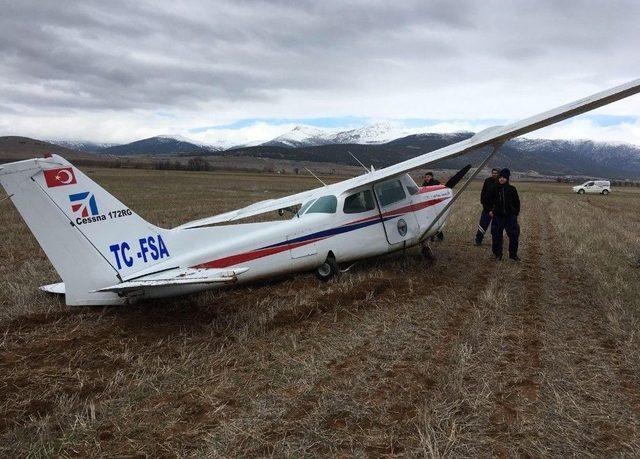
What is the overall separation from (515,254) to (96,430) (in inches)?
379

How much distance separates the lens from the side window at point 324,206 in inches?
340

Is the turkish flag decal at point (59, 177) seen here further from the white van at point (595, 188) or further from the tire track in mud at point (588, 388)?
the white van at point (595, 188)

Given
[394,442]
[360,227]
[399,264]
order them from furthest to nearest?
1. [399,264]
2. [360,227]
3. [394,442]

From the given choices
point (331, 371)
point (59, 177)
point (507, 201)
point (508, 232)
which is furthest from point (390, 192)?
point (59, 177)

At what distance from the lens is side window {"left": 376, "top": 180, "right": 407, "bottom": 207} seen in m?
9.57

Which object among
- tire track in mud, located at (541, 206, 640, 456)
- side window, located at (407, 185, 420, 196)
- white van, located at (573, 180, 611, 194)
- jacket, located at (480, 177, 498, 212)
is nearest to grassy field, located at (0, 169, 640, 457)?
tire track in mud, located at (541, 206, 640, 456)

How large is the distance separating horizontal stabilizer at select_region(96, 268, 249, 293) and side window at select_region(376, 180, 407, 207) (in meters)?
4.54

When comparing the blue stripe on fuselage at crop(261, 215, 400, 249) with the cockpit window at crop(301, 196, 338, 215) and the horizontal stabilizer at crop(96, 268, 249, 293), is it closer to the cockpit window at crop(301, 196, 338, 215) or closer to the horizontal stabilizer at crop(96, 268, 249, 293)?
the cockpit window at crop(301, 196, 338, 215)

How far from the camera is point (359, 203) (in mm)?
9133

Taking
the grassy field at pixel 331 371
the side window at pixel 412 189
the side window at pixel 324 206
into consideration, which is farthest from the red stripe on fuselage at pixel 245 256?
the side window at pixel 412 189

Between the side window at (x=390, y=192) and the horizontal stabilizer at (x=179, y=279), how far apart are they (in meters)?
4.54

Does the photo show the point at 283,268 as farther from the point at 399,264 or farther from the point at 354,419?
the point at 354,419

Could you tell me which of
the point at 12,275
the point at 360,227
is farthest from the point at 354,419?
the point at 12,275

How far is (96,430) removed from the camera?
149 inches
